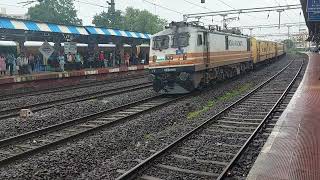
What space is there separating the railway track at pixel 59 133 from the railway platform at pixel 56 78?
9.87 meters

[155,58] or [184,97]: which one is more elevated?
[155,58]

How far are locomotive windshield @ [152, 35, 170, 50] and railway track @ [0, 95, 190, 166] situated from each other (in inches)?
156

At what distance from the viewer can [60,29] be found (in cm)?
2602

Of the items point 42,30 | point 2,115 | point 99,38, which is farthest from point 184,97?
point 99,38

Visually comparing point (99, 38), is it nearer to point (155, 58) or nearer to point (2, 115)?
point (155, 58)

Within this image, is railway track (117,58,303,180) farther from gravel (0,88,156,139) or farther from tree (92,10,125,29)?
tree (92,10,125,29)

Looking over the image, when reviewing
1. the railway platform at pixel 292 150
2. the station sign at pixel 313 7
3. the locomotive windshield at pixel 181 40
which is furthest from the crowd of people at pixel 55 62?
the railway platform at pixel 292 150

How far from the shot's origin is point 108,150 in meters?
9.09

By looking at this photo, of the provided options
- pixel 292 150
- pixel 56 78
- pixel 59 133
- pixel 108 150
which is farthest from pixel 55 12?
pixel 292 150

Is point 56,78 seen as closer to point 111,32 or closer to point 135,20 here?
point 111,32

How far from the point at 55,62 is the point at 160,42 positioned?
39.9ft

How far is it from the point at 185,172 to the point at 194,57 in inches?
407

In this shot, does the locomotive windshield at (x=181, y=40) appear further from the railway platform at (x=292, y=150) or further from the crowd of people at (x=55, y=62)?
the crowd of people at (x=55, y=62)

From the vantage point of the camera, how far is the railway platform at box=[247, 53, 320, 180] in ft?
21.7
